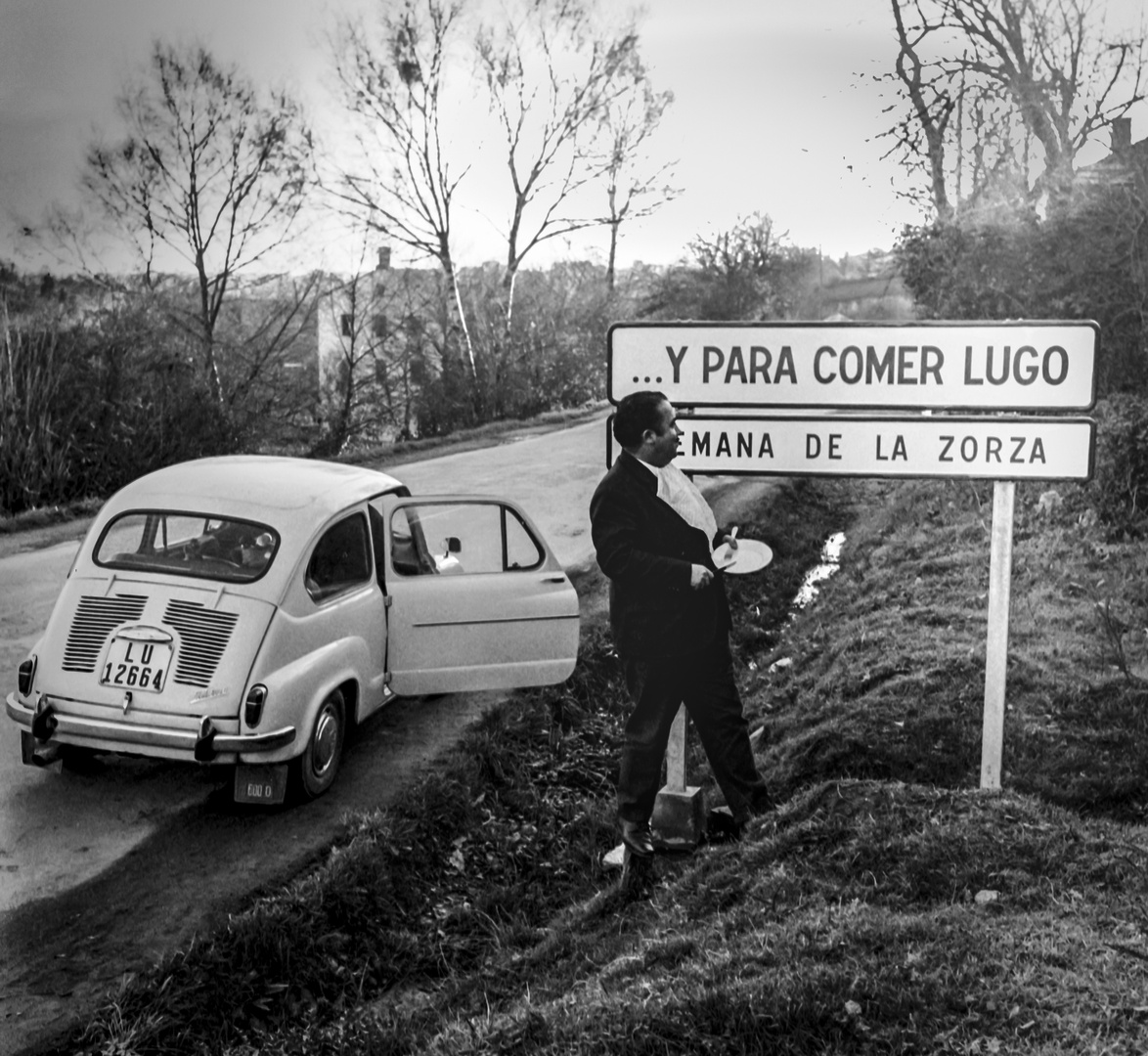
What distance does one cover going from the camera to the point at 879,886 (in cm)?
507

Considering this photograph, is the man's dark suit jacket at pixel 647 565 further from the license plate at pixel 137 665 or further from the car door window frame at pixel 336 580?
the license plate at pixel 137 665

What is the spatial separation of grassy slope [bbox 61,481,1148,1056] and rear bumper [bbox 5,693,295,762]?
670 millimetres

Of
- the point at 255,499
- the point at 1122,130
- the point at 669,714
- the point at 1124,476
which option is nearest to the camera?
the point at 669,714

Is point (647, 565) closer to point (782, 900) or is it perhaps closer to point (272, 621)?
point (782, 900)

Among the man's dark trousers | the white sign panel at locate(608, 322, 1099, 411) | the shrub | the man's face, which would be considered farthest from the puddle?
the man's face

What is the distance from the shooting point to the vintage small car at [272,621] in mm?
6719

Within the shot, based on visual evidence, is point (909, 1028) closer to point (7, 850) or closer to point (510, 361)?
point (7, 850)

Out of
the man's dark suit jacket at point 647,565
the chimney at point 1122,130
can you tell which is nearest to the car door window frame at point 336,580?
the man's dark suit jacket at point 647,565

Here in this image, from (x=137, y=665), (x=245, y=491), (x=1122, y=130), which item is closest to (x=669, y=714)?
(x=137, y=665)

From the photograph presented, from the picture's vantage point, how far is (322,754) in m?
7.34

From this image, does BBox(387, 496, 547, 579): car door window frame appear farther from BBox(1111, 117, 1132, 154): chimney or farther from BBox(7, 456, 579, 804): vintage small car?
BBox(1111, 117, 1132, 154): chimney

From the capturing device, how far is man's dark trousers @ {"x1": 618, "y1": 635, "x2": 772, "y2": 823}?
5.64m

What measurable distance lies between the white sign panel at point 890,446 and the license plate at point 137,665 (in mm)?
2496

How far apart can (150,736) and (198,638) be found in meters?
0.54
